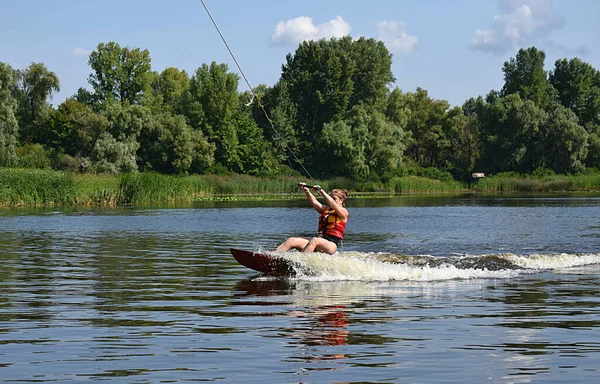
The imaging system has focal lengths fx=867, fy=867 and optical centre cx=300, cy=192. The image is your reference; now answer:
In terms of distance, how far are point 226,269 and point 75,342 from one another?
890cm

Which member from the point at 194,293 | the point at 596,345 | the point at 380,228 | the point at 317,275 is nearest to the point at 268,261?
the point at 317,275

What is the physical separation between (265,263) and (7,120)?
53451mm

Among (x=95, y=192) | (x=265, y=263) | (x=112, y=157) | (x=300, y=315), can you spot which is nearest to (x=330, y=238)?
(x=265, y=263)

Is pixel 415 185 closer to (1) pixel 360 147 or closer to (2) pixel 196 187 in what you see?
(1) pixel 360 147

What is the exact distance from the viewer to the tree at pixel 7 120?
60.8 metres

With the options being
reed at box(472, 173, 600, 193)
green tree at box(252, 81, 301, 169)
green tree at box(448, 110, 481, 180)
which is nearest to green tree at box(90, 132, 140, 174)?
green tree at box(252, 81, 301, 169)

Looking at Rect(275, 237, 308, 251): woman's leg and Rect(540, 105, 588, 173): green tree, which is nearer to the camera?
Rect(275, 237, 308, 251): woman's leg

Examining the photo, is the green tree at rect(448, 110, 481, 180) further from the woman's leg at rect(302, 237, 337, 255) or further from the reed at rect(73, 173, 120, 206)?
the woman's leg at rect(302, 237, 337, 255)

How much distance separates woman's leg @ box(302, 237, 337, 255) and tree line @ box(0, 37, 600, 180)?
50516mm

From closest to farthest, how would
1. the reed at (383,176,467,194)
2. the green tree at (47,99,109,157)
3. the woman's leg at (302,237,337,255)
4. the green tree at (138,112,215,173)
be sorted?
the woman's leg at (302,237,337,255) → the green tree at (47,99,109,157) → the green tree at (138,112,215,173) → the reed at (383,176,467,194)

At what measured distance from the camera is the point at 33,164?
63281 millimetres

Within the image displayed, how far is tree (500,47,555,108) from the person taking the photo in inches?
4139

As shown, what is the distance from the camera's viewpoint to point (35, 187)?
159 ft

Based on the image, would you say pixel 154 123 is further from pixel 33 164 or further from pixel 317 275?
pixel 317 275
